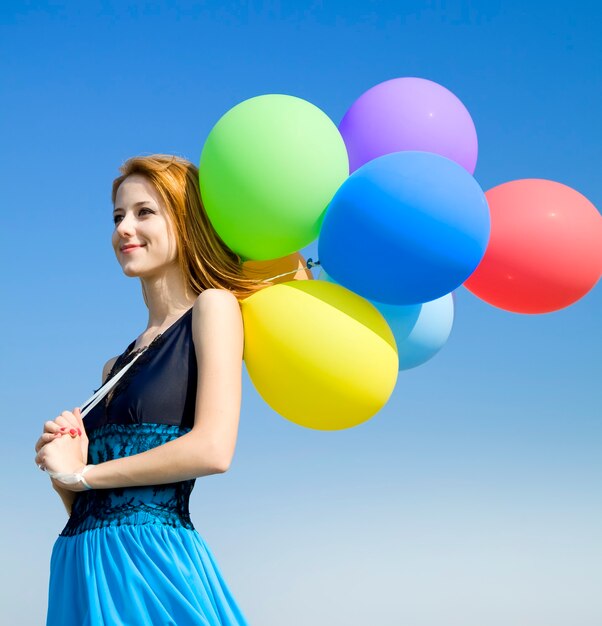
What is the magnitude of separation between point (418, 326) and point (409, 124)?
0.83m

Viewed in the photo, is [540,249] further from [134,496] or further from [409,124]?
[134,496]

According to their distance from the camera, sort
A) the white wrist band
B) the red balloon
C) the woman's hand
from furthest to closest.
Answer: the red balloon
the woman's hand
the white wrist band

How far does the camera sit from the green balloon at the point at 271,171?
124 inches

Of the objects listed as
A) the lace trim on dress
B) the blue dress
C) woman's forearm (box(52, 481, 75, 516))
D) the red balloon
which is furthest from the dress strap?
the red balloon

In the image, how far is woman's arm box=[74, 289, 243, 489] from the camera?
2.93 metres

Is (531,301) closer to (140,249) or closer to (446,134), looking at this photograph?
(446,134)

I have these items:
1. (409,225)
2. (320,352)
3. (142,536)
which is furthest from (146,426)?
(409,225)

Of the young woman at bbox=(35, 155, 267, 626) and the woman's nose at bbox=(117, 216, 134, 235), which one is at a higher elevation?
the woman's nose at bbox=(117, 216, 134, 235)

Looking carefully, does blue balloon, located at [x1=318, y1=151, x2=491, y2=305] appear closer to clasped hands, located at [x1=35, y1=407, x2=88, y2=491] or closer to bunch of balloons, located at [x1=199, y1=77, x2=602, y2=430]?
bunch of balloons, located at [x1=199, y1=77, x2=602, y2=430]

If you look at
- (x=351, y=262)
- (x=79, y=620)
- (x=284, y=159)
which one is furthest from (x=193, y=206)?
(x=79, y=620)

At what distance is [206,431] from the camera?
2.94 m

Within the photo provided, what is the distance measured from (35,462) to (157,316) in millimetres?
742

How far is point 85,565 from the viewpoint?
2.99 m

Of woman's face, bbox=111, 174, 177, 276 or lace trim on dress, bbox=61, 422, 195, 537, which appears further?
woman's face, bbox=111, 174, 177, 276
